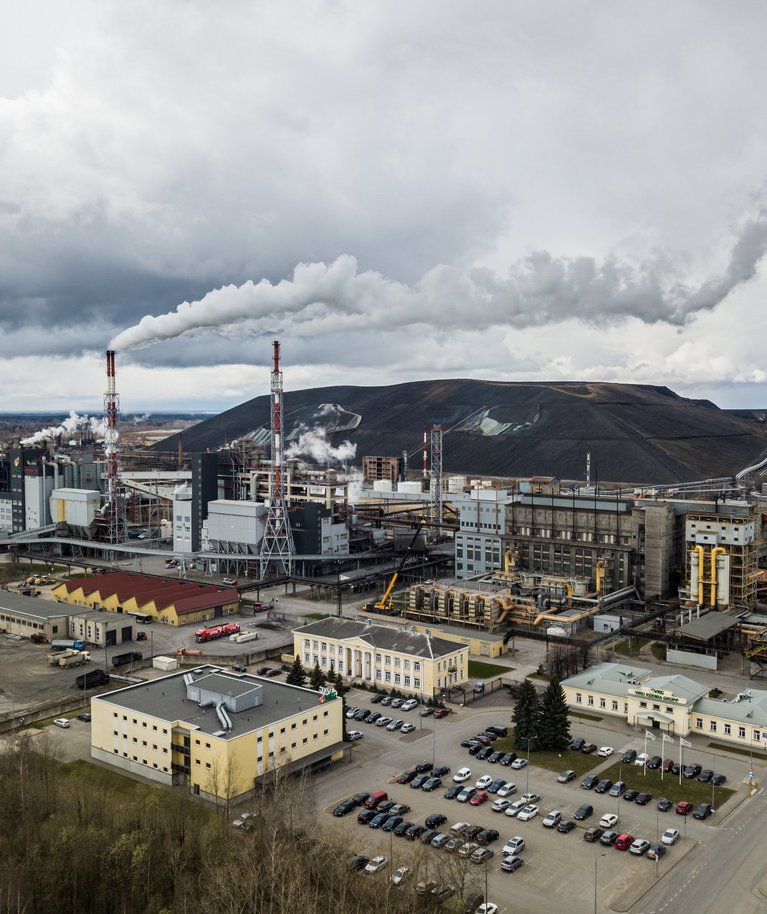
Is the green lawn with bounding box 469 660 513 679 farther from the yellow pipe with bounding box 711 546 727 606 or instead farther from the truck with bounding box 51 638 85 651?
the truck with bounding box 51 638 85 651

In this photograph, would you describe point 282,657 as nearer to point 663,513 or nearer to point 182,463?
point 663,513

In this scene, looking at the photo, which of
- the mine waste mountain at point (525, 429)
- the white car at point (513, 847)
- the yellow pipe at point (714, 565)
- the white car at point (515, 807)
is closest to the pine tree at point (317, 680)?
the white car at point (515, 807)

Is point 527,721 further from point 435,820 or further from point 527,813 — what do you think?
point 435,820

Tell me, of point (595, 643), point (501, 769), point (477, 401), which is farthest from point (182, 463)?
point (501, 769)

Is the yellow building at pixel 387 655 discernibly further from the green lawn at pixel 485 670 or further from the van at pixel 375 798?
the van at pixel 375 798

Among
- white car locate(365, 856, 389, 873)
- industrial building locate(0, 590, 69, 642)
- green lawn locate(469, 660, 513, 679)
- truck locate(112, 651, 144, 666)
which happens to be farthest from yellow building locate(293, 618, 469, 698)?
white car locate(365, 856, 389, 873)

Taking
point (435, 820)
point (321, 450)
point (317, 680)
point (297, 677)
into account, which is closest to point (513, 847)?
point (435, 820)
